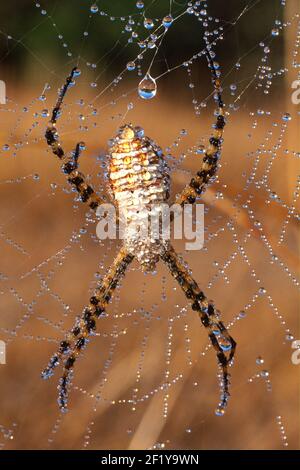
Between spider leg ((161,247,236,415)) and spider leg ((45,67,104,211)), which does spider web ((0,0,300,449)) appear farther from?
spider leg ((45,67,104,211))

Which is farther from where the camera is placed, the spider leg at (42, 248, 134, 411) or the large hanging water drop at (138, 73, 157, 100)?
the spider leg at (42, 248, 134, 411)

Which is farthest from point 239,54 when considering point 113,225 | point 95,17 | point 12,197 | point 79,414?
point 113,225

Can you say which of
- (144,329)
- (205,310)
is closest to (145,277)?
(144,329)

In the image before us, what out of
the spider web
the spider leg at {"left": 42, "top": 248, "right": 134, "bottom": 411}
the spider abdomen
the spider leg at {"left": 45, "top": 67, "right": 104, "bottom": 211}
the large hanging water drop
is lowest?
the spider leg at {"left": 42, "top": 248, "right": 134, "bottom": 411}

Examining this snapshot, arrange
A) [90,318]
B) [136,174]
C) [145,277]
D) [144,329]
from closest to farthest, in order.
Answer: [136,174] → [90,318] → [144,329] → [145,277]

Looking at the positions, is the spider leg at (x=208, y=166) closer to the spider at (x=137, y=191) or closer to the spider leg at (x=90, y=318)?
the spider at (x=137, y=191)

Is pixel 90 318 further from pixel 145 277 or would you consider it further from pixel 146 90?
pixel 145 277

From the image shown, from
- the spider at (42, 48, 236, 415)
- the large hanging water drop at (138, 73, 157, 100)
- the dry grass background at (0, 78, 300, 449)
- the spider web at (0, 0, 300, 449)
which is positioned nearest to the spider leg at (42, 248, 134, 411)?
the spider at (42, 48, 236, 415)
